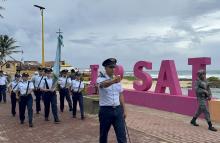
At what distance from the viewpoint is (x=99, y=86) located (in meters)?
6.88

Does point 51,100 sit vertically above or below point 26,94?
below

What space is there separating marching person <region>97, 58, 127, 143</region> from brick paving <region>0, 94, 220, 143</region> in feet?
8.09

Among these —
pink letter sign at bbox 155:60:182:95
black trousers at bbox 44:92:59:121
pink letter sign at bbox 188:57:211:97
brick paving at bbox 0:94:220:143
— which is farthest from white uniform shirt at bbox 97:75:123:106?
pink letter sign at bbox 155:60:182:95

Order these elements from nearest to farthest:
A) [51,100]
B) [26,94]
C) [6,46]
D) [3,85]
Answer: [26,94] < [51,100] < [3,85] < [6,46]

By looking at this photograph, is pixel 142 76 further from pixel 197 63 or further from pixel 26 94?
pixel 26 94

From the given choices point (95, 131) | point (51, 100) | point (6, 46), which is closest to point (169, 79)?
point (51, 100)

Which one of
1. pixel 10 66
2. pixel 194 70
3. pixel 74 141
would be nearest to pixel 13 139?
pixel 74 141

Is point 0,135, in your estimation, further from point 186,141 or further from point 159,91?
point 159,91

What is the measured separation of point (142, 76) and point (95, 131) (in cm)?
778

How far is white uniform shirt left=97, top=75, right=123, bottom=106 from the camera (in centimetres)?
688

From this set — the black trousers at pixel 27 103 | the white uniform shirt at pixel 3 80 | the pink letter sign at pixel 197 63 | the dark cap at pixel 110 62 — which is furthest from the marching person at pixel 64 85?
the dark cap at pixel 110 62

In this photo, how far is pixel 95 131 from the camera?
35.1ft

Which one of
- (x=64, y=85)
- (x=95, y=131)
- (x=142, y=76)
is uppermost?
(x=142, y=76)

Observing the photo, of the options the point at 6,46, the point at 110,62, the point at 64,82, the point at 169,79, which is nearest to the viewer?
the point at 110,62
